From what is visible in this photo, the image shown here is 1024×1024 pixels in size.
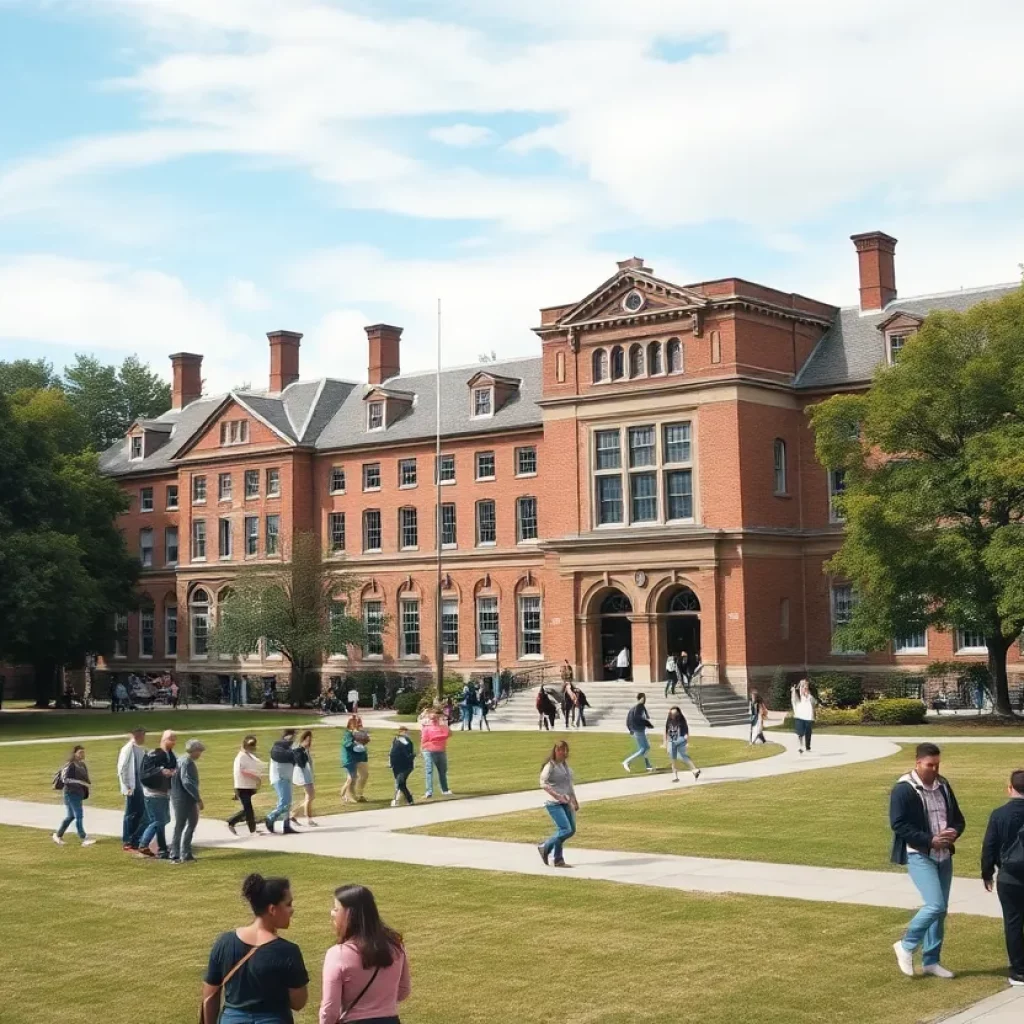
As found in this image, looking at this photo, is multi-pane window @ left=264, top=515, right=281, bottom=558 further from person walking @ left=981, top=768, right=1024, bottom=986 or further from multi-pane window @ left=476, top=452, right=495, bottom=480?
person walking @ left=981, top=768, right=1024, bottom=986

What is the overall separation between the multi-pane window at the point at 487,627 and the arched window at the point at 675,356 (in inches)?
592

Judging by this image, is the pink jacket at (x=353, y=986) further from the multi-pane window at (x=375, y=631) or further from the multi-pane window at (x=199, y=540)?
the multi-pane window at (x=199, y=540)

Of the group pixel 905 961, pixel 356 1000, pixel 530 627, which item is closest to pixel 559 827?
pixel 905 961

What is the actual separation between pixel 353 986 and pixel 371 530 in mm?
62954

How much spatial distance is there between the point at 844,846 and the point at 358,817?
9.22 m

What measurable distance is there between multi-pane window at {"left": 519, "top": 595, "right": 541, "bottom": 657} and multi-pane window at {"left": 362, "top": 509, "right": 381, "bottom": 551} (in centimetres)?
950

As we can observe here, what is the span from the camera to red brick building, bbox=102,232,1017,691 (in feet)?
180

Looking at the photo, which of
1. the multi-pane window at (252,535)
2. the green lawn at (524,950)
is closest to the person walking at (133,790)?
the green lawn at (524,950)

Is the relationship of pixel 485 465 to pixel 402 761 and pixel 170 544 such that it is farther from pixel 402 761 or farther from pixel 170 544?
pixel 402 761

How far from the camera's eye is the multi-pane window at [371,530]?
70812 millimetres

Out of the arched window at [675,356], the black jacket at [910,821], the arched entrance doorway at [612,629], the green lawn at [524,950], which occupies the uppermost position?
the arched window at [675,356]

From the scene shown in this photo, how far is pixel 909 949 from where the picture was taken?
13523 mm

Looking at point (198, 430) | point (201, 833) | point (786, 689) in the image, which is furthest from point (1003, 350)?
point (198, 430)

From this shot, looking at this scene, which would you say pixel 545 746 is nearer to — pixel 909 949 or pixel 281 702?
pixel 909 949
